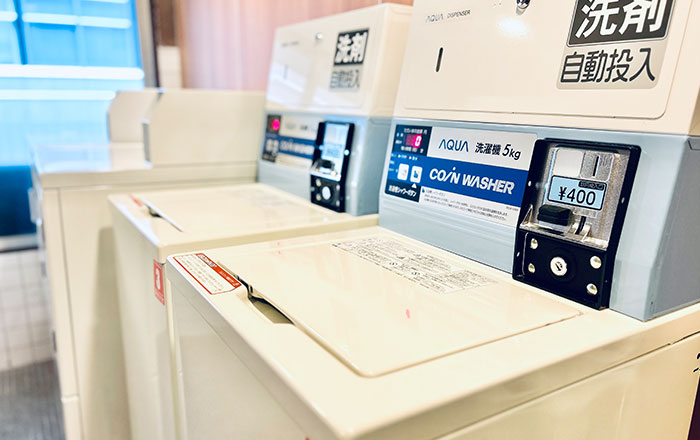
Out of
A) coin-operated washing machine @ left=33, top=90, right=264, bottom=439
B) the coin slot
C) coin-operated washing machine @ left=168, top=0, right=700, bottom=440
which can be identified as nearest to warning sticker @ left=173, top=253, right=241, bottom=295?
coin-operated washing machine @ left=168, top=0, right=700, bottom=440

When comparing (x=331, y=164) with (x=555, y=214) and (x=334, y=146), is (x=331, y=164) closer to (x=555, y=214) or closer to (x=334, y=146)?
(x=334, y=146)

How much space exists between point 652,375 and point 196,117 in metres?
1.46


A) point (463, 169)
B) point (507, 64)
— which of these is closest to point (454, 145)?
point (463, 169)

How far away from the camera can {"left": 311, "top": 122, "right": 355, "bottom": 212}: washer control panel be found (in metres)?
1.24

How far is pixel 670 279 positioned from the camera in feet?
2.22

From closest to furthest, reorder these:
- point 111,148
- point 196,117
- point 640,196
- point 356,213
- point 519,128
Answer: point 640,196 < point 519,128 < point 356,213 < point 196,117 < point 111,148

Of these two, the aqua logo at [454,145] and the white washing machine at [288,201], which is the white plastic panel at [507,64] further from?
the white washing machine at [288,201]

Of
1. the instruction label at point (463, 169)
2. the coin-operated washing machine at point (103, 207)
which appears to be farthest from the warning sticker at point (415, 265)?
the coin-operated washing machine at point (103, 207)

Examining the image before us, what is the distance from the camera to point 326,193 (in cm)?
129

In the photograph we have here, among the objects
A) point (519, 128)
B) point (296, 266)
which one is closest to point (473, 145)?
point (519, 128)

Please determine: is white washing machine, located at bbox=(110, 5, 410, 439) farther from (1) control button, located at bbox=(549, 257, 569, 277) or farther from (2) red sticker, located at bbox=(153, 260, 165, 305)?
(1) control button, located at bbox=(549, 257, 569, 277)

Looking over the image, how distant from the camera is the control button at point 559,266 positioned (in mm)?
727

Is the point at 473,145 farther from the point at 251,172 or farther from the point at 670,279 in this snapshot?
the point at 251,172

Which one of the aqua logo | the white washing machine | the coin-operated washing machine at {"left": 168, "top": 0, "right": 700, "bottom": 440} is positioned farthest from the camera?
the white washing machine
